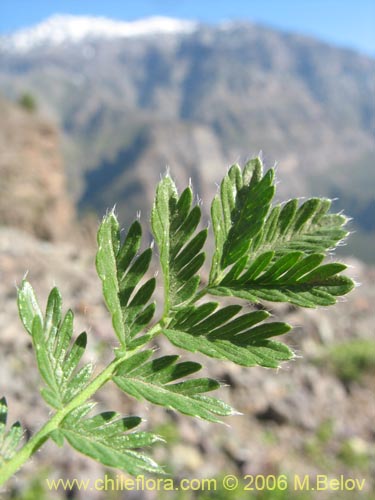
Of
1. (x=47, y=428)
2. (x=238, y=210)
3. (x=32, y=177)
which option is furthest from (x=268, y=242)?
(x=32, y=177)

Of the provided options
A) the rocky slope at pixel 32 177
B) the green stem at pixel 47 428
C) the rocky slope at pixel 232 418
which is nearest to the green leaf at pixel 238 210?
the green stem at pixel 47 428

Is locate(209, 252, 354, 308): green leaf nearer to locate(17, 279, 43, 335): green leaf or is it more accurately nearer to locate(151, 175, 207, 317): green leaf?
locate(151, 175, 207, 317): green leaf

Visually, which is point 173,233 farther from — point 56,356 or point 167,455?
point 167,455

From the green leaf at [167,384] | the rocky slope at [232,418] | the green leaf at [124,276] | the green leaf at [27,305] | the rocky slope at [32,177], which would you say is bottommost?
the green leaf at [167,384]

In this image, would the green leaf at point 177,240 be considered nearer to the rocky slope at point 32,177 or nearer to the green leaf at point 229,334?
the green leaf at point 229,334

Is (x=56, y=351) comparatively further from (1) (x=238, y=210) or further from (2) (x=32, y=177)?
(2) (x=32, y=177)

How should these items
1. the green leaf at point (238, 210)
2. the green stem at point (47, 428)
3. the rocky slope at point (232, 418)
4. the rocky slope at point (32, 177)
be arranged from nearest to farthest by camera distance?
the green stem at point (47, 428) < the green leaf at point (238, 210) < the rocky slope at point (232, 418) < the rocky slope at point (32, 177)
